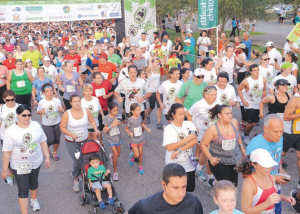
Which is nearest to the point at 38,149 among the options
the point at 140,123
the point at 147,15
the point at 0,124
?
the point at 0,124

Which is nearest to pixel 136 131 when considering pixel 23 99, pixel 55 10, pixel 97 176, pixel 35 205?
pixel 97 176

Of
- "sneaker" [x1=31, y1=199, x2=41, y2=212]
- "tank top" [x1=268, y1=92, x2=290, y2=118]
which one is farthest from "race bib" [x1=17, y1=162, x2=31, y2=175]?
"tank top" [x1=268, y1=92, x2=290, y2=118]

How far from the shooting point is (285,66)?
313 inches

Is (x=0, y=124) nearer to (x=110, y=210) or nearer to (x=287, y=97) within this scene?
(x=110, y=210)

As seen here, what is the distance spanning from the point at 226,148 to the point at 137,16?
42.2 feet

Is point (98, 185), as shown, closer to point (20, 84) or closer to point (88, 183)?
point (88, 183)

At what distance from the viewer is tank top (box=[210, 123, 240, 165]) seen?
16.8 ft

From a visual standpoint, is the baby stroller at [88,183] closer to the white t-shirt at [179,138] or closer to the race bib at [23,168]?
the race bib at [23,168]

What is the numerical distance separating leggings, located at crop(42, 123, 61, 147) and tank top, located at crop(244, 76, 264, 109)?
4.04 m

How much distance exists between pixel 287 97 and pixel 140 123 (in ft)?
9.05

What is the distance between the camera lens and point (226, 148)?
5.13 meters

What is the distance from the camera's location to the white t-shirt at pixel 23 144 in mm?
5129

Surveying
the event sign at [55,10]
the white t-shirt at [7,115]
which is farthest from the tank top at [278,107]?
the event sign at [55,10]

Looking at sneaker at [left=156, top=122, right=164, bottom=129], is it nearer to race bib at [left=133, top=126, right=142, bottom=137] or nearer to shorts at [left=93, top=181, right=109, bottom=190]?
race bib at [left=133, top=126, right=142, bottom=137]
